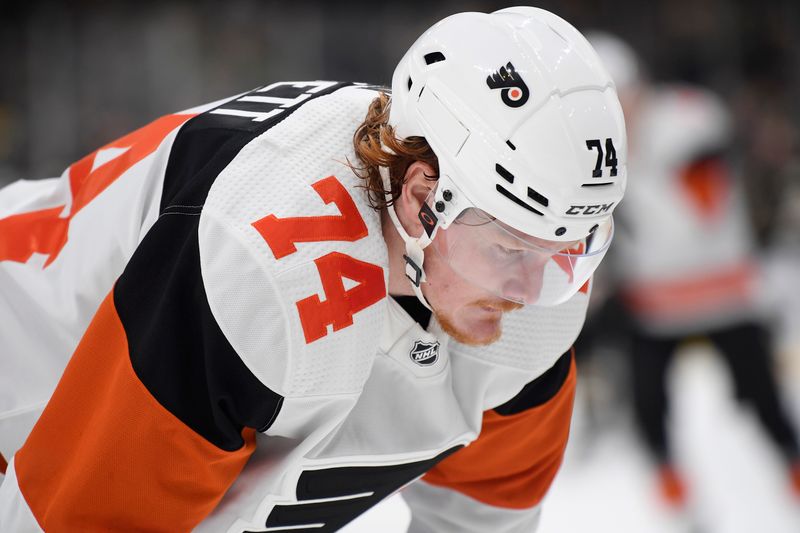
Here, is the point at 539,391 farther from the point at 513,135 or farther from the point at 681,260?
the point at 681,260

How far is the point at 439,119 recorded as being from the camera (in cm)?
137

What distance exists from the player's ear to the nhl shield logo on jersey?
0.60ft

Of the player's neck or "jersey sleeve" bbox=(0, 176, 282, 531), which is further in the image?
the player's neck

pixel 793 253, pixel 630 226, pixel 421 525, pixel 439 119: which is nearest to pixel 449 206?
pixel 439 119

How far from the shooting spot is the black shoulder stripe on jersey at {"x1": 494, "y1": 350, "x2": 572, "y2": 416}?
5.52 ft

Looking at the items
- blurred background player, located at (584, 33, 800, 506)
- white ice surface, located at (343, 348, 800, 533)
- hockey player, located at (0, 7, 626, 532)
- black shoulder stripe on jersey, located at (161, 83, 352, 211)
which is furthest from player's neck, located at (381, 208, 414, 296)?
blurred background player, located at (584, 33, 800, 506)

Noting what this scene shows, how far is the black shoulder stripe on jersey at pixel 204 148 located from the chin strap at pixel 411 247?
176mm

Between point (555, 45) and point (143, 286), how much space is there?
639 mm

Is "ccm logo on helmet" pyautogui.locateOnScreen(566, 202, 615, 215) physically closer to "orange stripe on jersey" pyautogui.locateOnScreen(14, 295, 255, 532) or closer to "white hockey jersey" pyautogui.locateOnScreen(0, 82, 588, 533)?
"white hockey jersey" pyautogui.locateOnScreen(0, 82, 588, 533)

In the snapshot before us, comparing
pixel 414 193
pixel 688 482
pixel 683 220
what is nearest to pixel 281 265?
pixel 414 193

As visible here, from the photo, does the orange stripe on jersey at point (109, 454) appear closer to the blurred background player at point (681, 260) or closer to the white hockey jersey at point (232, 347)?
the white hockey jersey at point (232, 347)

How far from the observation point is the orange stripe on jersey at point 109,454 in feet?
4.11

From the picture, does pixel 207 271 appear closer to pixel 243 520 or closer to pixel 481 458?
pixel 243 520

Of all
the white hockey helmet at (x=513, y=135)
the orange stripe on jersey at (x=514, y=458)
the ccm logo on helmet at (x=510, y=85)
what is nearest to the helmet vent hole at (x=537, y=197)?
the white hockey helmet at (x=513, y=135)
